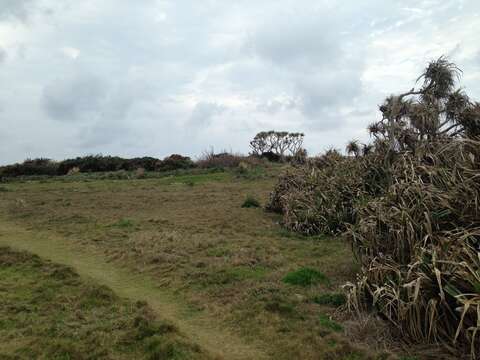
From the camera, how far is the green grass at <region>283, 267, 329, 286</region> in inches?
259

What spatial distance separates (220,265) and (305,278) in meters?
1.67

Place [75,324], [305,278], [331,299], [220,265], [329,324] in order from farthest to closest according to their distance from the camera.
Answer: [220,265] < [305,278] < [331,299] < [75,324] < [329,324]

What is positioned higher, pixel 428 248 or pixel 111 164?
pixel 111 164

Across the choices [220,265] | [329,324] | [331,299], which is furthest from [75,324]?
[331,299]

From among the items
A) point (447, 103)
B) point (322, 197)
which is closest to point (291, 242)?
point (322, 197)

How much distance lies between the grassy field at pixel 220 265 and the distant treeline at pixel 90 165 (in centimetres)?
1488

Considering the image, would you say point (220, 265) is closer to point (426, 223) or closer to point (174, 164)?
point (426, 223)

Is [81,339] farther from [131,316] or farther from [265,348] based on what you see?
[265,348]

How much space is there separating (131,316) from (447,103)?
698cm

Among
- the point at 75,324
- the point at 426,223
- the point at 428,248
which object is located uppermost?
the point at 426,223

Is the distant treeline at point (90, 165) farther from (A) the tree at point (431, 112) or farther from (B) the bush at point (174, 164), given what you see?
(A) the tree at point (431, 112)

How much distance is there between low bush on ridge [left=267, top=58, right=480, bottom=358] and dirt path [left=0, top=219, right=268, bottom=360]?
5.09 ft

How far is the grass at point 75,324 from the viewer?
460cm

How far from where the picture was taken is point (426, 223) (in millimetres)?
5348
